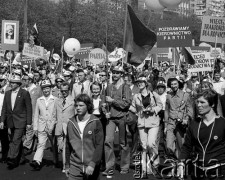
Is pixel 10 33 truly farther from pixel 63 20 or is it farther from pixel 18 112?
pixel 63 20

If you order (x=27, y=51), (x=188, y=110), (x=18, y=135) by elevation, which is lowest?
(x=18, y=135)

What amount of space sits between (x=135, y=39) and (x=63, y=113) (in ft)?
6.90

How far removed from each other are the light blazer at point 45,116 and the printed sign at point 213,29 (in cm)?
613

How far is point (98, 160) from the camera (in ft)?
18.9

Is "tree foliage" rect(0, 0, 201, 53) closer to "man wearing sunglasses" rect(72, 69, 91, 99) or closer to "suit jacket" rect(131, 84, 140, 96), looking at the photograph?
"suit jacket" rect(131, 84, 140, 96)

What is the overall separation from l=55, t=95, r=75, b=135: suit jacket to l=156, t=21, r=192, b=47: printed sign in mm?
5323

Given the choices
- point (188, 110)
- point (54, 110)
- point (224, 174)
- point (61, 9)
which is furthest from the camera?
point (61, 9)

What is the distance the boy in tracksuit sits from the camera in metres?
5.79

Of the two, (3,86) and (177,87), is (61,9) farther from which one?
(177,87)

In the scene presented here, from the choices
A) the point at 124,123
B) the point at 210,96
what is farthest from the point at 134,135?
the point at 210,96

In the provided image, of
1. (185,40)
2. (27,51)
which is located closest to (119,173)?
(185,40)

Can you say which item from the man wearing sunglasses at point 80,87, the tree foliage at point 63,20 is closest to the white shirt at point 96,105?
the man wearing sunglasses at point 80,87

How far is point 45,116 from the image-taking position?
32.1 feet

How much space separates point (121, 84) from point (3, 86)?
3554 mm
